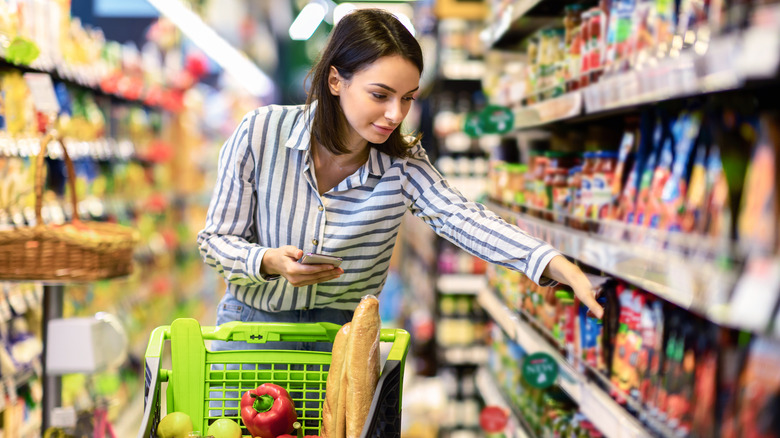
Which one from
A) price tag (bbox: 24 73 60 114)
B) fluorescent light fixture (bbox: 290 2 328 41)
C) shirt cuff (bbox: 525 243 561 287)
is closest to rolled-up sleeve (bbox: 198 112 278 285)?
shirt cuff (bbox: 525 243 561 287)

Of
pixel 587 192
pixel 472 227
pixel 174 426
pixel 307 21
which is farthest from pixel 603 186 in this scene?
pixel 307 21

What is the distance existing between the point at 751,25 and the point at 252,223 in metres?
1.35

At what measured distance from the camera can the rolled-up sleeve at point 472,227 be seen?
1737 millimetres

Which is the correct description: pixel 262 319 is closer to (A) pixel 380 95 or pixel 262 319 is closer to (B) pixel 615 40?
(A) pixel 380 95

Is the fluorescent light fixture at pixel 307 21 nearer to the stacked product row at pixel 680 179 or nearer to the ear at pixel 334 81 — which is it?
the stacked product row at pixel 680 179

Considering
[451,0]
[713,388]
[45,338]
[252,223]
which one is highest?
[451,0]

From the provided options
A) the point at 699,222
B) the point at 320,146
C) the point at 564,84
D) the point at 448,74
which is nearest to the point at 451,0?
the point at 448,74

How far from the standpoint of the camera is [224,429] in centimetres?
167

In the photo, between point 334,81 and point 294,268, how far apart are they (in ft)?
1.77

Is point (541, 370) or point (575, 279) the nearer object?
point (575, 279)

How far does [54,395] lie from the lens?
276 centimetres

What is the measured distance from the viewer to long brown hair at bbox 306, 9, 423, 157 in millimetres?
1797

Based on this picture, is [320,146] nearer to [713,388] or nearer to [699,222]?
[699,222]

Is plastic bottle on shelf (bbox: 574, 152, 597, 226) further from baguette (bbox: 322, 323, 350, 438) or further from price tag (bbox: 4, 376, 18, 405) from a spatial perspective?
price tag (bbox: 4, 376, 18, 405)
